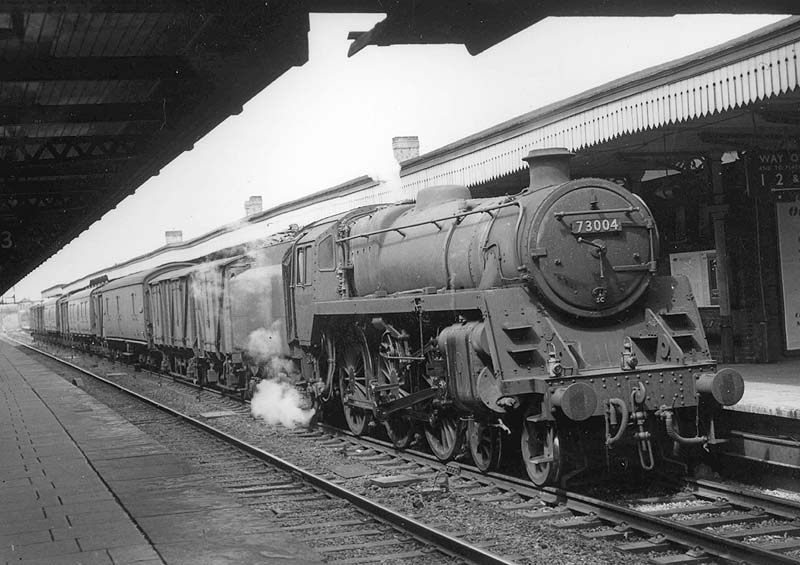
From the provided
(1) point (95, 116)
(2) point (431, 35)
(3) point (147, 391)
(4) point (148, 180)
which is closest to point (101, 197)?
(4) point (148, 180)

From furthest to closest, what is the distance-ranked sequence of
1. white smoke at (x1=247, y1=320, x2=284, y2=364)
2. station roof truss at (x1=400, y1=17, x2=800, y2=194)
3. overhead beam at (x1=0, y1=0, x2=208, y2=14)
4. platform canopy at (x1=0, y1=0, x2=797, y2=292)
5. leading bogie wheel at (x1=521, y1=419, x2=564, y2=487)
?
white smoke at (x1=247, y1=320, x2=284, y2=364) < station roof truss at (x1=400, y1=17, x2=800, y2=194) < leading bogie wheel at (x1=521, y1=419, x2=564, y2=487) < platform canopy at (x1=0, y1=0, x2=797, y2=292) < overhead beam at (x1=0, y1=0, x2=208, y2=14)

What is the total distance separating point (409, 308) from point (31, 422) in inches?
295

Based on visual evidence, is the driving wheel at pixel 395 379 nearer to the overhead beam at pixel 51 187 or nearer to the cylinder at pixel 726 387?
the cylinder at pixel 726 387

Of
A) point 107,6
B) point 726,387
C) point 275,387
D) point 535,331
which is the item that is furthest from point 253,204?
point 107,6

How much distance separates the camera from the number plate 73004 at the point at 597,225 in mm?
7992

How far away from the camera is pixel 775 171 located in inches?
435

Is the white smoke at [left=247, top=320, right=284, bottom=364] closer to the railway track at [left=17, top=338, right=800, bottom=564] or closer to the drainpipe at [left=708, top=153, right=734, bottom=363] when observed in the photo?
the railway track at [left=17, top=338, right=800, bottom=564]

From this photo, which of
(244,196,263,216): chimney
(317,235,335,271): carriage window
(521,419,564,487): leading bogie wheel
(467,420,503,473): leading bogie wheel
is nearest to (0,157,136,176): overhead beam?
(317,235,335,271): carriage window

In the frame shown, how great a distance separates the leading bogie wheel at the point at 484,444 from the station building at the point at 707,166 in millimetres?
4086

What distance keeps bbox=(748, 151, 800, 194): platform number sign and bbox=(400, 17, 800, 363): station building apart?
14 mm

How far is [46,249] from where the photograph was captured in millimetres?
20922

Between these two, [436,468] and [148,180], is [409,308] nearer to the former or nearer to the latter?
[436,468]

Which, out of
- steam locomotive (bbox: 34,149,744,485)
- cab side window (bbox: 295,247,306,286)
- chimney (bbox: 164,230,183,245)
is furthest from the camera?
chimney (bbox: 164,230,183,245)

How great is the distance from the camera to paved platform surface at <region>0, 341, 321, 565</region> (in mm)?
5812
